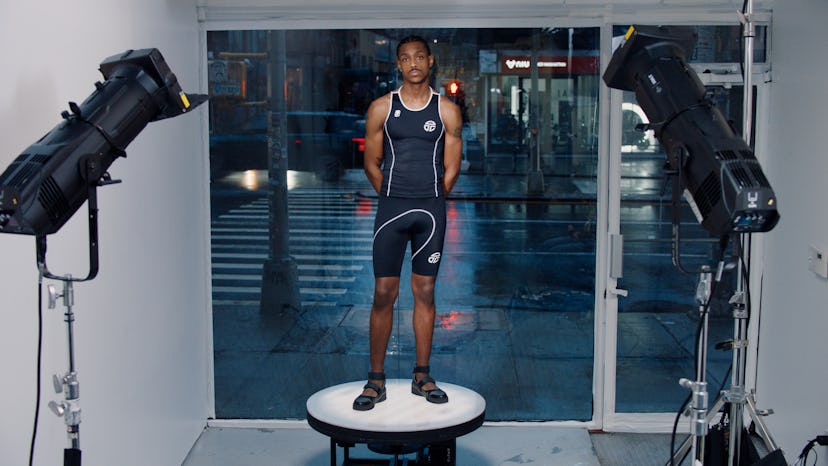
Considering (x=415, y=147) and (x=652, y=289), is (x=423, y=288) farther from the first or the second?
(x=652, y=289)

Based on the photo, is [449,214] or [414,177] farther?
[449,214]

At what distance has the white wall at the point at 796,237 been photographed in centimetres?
457

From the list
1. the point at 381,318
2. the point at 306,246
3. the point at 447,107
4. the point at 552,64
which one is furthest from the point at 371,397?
→ the point at 552,64

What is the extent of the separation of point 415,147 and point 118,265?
4.58 ft

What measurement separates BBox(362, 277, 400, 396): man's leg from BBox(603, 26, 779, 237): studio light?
1475mm

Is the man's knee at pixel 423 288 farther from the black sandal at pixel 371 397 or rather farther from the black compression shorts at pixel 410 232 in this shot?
the black sandal at pixel 371 397

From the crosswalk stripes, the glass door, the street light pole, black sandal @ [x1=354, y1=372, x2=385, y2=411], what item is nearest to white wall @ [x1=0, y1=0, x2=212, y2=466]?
the crosswalk stripes

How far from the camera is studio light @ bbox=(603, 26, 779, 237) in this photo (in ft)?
10.4

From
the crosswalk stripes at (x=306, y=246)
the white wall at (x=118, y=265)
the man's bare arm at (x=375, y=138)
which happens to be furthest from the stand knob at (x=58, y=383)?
the crosswalk stripes at (x=306, y=246)

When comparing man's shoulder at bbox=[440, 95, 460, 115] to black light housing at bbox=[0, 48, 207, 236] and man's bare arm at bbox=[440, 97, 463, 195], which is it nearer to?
man's bare arm at bbox=[440, 97, 463, 195]

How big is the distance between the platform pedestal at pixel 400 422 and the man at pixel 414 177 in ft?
0.26

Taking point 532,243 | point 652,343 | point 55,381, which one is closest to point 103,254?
point 55,381

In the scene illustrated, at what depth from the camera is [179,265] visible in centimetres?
501

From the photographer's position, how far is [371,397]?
451 centimetres
